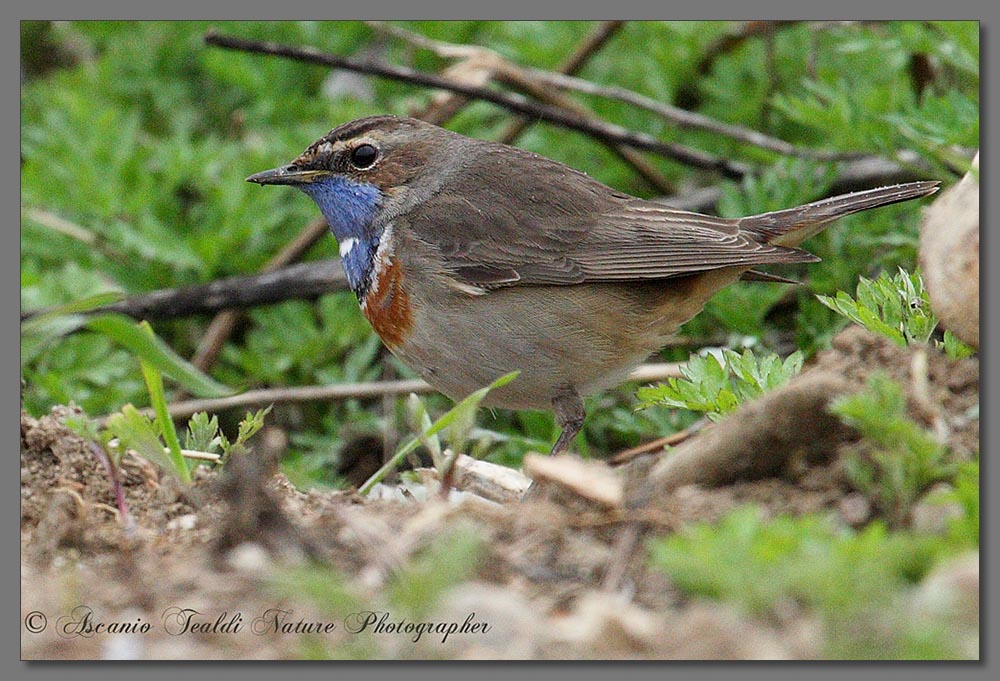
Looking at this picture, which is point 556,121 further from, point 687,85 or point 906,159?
point 906,159

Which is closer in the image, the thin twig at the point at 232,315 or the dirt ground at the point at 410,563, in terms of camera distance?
the dirt ground at the point at 410,563

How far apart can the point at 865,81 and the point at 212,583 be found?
591 centimetres

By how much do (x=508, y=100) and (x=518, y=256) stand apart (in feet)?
7.97

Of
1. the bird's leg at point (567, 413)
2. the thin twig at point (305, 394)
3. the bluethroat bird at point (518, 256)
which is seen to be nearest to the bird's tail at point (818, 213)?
the bluethroat bird at point (518, 256)

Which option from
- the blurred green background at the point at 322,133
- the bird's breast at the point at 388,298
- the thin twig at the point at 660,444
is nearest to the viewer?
the thin twig at the point at 660,444

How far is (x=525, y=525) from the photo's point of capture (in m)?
3.82

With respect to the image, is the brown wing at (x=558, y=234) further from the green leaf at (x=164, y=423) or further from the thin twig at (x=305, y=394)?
the green leaf at (x=164, y=423)

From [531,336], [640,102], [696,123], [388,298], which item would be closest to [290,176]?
[388,298]

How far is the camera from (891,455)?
352 cm

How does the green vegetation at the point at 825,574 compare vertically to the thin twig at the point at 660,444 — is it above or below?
above

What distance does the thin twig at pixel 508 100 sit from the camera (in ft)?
25.9

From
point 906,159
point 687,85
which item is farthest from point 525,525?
point 687,85

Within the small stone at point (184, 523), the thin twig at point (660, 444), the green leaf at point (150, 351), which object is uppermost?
the green leaf at point (150, 351)

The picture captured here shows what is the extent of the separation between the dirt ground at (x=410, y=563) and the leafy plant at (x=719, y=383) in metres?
0.51
